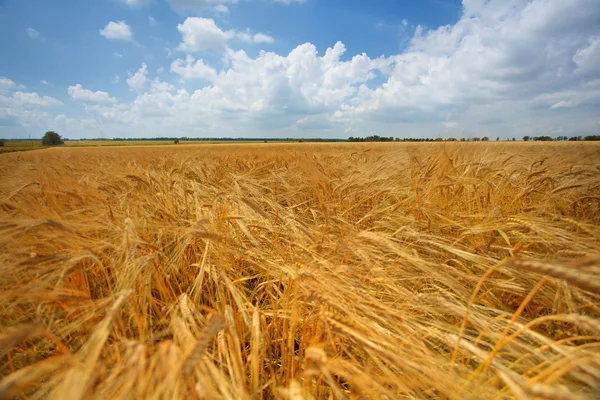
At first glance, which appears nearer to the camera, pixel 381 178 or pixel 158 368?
pixel 158 368

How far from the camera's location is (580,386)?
1.67 ft

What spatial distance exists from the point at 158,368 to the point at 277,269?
2.12ft

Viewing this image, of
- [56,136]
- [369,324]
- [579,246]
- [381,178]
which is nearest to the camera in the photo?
[369,324]

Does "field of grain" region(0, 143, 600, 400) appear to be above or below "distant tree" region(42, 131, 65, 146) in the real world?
below

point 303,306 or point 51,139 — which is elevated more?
point 51,139

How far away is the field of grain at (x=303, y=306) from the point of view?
1.46ft

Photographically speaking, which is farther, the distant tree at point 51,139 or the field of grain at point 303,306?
the distant tree at point 51,139

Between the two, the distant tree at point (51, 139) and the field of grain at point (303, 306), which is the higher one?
the distant tree at point (51, 139)

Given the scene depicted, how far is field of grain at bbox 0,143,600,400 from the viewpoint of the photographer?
44 centimetres

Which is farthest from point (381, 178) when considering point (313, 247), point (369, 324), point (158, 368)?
point (158, 368)

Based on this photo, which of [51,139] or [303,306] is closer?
[303,306]

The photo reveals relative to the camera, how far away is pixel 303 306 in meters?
0.87

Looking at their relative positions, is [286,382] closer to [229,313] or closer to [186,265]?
[229,313]

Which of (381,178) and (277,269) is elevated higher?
(381,178)
